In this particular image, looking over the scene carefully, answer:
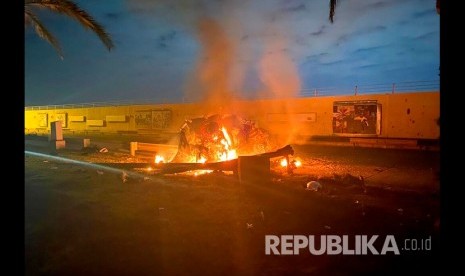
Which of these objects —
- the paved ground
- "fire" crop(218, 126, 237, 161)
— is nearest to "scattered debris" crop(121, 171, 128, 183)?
the paved ground

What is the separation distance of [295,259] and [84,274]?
9.05 ft

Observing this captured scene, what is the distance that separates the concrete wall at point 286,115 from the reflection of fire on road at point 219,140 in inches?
38.2

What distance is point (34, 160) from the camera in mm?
15156

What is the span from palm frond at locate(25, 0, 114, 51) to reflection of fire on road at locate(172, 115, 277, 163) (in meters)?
5.11

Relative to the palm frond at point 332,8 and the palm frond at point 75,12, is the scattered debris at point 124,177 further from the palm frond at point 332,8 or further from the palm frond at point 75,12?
the palm frond at point 332,8

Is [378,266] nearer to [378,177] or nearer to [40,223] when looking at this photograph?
[40,223]

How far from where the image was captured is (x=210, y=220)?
6.38 metres

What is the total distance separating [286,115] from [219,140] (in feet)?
39.4

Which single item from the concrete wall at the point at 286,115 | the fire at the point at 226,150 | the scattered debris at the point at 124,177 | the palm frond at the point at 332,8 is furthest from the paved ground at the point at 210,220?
the concrete wall at the point at 286,115

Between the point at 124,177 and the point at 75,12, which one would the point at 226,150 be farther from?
the point at 75,12

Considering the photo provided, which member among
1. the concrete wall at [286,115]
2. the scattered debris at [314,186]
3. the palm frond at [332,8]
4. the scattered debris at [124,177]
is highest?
the palm frond at [332,8]

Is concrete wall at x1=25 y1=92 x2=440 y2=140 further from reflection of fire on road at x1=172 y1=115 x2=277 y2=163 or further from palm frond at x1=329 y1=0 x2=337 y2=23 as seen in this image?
palm frond at x1=329 y1=0 x2=337 y2=23

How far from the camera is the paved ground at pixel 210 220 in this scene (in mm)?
4543
